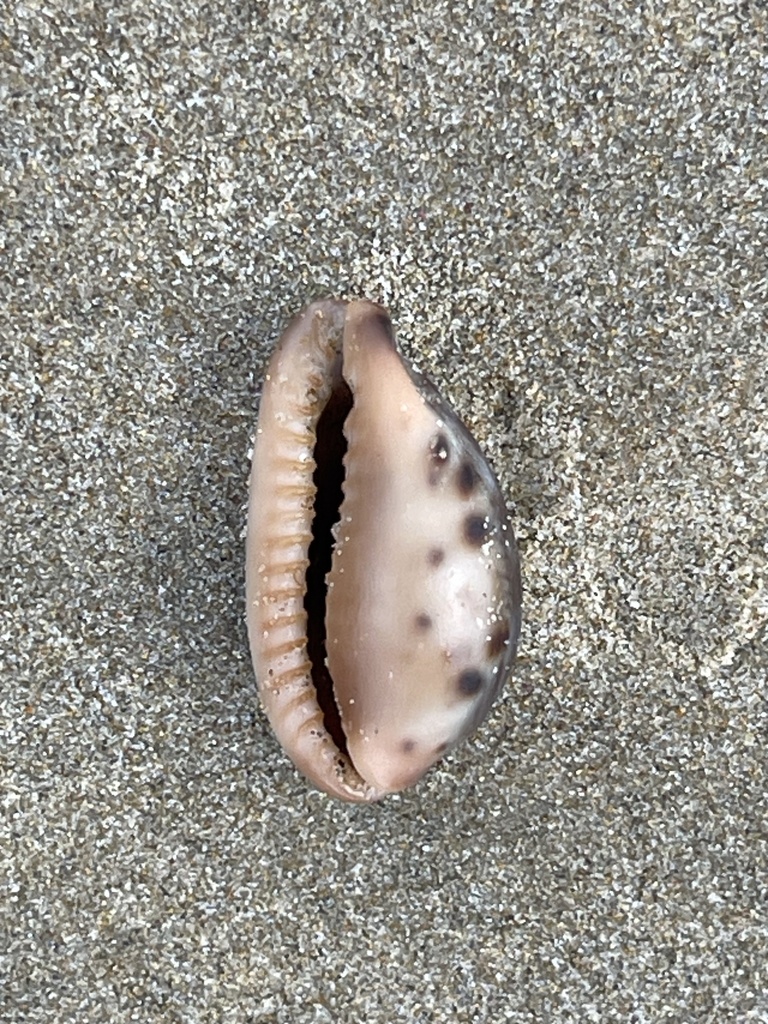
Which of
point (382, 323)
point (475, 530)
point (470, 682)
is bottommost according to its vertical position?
point (470, 682)

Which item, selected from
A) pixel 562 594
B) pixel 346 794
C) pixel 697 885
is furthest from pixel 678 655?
pixel 346 794

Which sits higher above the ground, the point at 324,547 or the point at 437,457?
the point at 437,457

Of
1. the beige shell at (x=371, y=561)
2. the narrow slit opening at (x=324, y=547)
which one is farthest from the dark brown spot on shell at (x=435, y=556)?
the narrow slit opening at (x=324, y=547)

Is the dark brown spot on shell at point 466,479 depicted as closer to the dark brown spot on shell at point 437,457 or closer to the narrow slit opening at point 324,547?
the dark brown spot on shell at point 437,457

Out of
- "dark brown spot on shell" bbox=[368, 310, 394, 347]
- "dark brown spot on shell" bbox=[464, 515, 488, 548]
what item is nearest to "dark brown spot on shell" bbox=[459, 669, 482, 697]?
"dark brown spot on shell" bbox=[464, 515, 488, 548]

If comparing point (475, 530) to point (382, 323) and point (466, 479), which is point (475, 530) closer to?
point (466, 479)

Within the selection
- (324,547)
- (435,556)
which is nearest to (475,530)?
(435,556)

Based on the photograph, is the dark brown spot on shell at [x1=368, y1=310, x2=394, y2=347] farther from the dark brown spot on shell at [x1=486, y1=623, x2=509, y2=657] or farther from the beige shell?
the dark brown spot on shell at [x1=486, y1=623, x2=509, y2=657]

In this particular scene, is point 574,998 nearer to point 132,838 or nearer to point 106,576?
point 132,838
